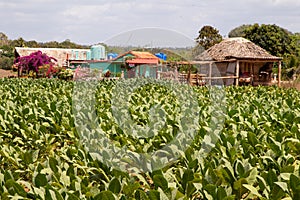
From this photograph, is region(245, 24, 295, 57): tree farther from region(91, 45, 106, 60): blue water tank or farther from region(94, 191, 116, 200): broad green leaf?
Answer: region(94, 191, 116, 200): broad green leaf

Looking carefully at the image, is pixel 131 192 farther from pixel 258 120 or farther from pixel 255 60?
pixel 255 60

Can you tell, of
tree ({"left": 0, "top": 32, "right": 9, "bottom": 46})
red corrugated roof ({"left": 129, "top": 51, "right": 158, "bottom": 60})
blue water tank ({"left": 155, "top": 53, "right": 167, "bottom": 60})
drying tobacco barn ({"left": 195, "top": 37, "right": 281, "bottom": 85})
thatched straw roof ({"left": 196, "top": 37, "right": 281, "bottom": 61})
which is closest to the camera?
drying tobacco barn ({"left": 195, "top": 37, "right": 281, "bottom": 85})

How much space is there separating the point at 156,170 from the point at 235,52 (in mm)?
24220

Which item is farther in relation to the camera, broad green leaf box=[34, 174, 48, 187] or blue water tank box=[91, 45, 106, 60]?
blue water tank box=[91, 45, 106, 60]

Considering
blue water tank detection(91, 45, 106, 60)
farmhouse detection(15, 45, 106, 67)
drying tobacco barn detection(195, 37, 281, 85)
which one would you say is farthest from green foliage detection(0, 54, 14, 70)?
drying tobacco barn detection(195, 37, 281, 85)

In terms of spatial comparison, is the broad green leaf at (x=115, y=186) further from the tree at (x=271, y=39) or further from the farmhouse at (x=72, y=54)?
the tree at (x=271, y=39)

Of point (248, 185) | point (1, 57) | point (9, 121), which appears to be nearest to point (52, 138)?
point (9, 121)

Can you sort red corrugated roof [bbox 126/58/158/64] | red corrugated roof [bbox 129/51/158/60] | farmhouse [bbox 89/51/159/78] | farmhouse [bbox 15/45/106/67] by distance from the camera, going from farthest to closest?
farmhouse [bbox 15/45/106/67] → red corrugated roof [bbox 129/51/158/60] → red corrugated roof [bbox 126/58/158/64] → farmhouse [bbox 89/51/159/78]

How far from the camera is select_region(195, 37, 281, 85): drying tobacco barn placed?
2664 cm

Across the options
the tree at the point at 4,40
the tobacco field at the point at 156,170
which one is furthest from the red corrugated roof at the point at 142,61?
the tree at the point at 4,40

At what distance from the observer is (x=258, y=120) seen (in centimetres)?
618

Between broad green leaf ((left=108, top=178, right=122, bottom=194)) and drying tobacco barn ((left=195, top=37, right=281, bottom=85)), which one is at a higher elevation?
drying tobacco barn ((left=195, top=37, right=281, bottom=85))

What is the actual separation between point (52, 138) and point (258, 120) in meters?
2.88

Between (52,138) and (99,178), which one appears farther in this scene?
(52,138)
